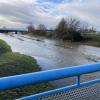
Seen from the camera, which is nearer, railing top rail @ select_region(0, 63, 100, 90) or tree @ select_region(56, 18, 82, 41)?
railing top rail @ select_region(0, 63, 100, 90)

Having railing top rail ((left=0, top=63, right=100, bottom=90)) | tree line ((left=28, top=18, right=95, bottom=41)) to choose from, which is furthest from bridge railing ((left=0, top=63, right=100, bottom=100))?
tree line ((left=28, top=18, right=95, bottom=41))

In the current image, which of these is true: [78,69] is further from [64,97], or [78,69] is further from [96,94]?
[96,94]

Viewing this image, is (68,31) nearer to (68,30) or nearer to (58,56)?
(68,30)

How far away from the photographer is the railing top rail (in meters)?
1.72

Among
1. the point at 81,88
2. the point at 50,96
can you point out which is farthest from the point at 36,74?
the point at 81,88

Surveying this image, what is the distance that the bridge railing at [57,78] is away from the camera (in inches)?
69.9

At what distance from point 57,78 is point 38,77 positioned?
0.72 ft

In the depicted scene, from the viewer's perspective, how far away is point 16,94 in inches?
402

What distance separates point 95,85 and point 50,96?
65 centimetres

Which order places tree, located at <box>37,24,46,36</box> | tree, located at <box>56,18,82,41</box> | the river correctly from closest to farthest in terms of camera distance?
1. the river
2. tree, located at <box>56,18,82,41</box>
3. tree, located at <box>37,24,46,36</box>

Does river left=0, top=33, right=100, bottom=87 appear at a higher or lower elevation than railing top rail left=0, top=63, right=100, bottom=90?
lower

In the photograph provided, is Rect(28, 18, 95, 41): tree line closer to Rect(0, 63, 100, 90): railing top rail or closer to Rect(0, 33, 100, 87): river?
Rect(0, 33, 100, 87): river

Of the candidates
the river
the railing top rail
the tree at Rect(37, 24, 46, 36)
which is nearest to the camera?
the railing top rail

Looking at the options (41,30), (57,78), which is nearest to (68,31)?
(41,30)
